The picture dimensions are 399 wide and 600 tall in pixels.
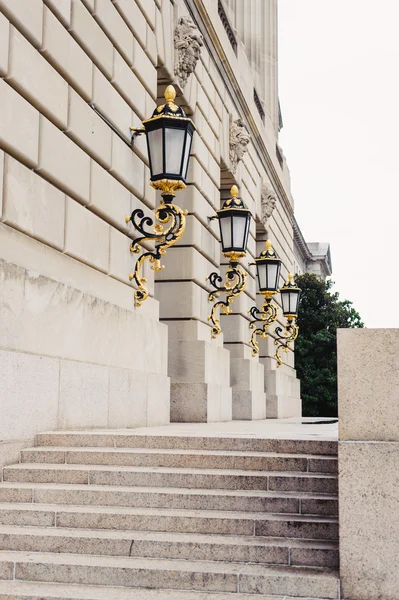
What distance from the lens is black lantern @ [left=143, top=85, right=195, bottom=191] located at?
37.3 feet

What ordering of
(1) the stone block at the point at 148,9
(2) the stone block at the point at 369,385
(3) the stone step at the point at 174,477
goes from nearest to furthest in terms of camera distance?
1. (2) the stone block at the point at 369,385
2. (3) the stone step at the point at 174,477
3. (1) the stone block at the point at 148,9

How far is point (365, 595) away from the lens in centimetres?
612

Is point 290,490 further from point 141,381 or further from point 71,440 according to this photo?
point 141,381

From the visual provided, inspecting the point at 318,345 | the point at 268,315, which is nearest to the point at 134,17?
the point at 268,315

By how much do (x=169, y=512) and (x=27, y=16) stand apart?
5.41 metres

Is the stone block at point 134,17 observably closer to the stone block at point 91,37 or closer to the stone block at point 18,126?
the stone block at point 91,37

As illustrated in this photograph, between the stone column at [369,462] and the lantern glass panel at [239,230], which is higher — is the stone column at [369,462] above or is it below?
below

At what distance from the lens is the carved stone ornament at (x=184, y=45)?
14.9m

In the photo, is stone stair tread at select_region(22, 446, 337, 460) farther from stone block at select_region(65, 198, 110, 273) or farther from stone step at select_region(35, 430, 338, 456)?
stone block at select_region(65, 198, 110, 273)

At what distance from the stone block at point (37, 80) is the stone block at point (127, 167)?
1.64 metres

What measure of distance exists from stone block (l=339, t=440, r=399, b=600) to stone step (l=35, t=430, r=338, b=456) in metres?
1.49

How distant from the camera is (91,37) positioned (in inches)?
428

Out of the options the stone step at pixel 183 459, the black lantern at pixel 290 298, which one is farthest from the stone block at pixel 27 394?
the black lantern at pixel 290 298

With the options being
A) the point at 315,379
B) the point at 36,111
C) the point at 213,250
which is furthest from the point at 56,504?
the point at 315,379
